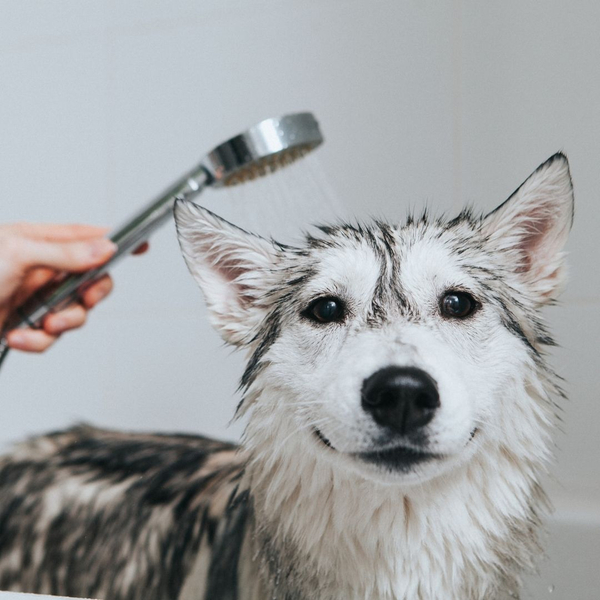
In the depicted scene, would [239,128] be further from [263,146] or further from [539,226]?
[539,226]

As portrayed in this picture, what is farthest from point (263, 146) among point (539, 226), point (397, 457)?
point (397, 457)

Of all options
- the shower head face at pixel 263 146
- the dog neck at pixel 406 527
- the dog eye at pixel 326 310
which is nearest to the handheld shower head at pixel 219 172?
the shower head face at pixel 263 146

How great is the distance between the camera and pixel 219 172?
1096mm

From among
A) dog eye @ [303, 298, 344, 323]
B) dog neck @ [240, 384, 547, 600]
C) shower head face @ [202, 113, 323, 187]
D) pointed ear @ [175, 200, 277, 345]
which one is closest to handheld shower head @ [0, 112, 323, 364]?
shower head face @ [202, 113, 323, 187]

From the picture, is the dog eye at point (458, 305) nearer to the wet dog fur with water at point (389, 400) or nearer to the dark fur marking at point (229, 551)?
the wet dog fur with water at point (389, 400)

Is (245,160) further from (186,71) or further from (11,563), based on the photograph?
(11,563)

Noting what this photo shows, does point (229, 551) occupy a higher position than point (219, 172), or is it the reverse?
point (219, 172)

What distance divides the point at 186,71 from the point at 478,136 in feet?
2.46

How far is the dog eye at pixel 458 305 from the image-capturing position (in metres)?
0.82

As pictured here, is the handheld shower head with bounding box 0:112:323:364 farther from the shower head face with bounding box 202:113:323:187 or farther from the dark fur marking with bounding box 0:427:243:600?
the dark fur marking with bounding box 0:427:243:600

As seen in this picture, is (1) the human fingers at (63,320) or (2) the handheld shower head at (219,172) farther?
(1) the human fingers at (63,320)

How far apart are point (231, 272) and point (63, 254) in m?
0.38

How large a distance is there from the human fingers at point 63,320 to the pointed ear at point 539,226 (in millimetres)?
799

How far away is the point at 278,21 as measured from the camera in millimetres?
1427
